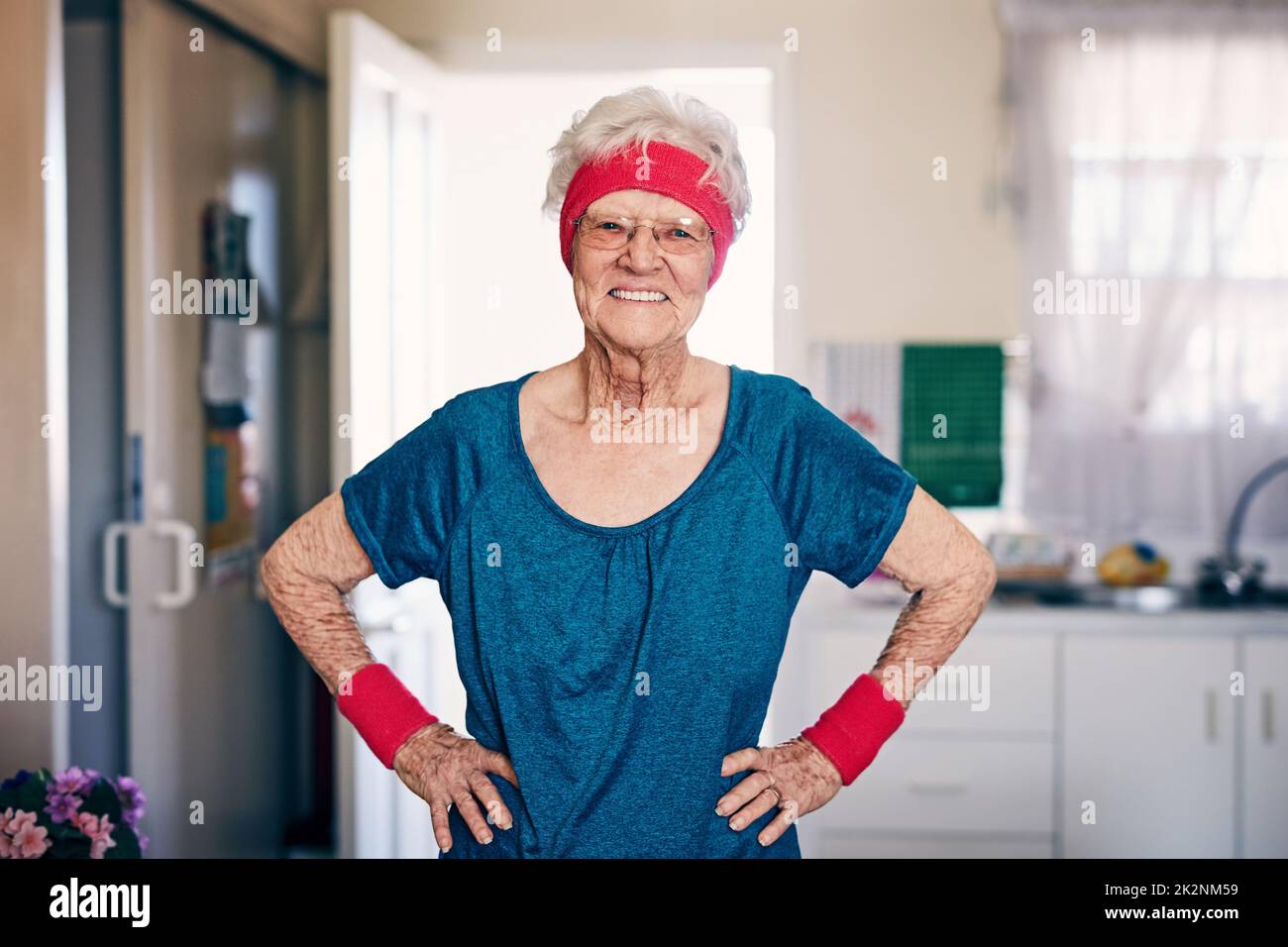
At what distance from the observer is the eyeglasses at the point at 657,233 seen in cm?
119

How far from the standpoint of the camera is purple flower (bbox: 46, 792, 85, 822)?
1.40 m

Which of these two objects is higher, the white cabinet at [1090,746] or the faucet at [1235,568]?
the faucet at [1235,568]

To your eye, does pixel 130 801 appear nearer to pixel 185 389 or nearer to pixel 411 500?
pixel 411 500

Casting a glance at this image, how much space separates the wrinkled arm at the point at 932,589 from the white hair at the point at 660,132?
1.26ft

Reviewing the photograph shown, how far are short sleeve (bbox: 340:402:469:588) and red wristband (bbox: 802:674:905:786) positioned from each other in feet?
1.45

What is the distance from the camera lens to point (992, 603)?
238cm

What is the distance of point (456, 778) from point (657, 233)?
1.96 feet

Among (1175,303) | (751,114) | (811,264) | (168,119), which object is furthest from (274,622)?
(751,114)

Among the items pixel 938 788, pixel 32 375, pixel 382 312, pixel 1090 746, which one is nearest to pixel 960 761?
pixel 938 788

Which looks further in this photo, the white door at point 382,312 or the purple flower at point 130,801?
the white door at point 382,312

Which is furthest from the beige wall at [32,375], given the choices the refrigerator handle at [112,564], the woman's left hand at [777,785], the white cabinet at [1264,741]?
the white cabinet at [1264,741]

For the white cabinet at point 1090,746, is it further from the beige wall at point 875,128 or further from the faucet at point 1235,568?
the beige wall at point 875,128

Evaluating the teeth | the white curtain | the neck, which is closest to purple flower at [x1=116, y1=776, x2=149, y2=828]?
the neck
